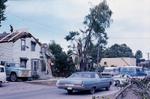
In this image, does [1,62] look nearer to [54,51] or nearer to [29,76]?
[29,76]

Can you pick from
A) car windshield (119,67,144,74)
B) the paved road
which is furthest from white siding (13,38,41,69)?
the paved road

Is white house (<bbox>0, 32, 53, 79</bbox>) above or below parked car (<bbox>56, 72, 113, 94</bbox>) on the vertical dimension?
above

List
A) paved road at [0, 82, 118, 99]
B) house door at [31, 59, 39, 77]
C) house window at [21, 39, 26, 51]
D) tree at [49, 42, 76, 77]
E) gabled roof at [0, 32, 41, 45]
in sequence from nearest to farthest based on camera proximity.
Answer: paved road at [0, 82, 118, 99] < gabled roof at [0, 32, 41, 45] < house window at [21, 39, 26, 51] < house door at [31, 59, 39, 77] < tree at [49, 42, 76, 77]

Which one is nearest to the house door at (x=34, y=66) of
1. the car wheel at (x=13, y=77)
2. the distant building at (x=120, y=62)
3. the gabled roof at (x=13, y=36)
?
the gabled roof at (x=13, y=36)

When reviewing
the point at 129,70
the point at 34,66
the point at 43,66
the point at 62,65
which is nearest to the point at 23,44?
the point at 34,66

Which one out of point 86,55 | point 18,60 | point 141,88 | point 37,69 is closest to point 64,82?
point 141,88

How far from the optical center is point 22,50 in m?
48.6

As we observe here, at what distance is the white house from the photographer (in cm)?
4675

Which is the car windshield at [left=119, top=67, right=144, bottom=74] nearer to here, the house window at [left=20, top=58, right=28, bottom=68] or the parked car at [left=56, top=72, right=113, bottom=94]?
the house window at [left=20, top=58, right=28, bottom=68]

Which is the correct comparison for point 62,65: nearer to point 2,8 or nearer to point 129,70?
point 129,70

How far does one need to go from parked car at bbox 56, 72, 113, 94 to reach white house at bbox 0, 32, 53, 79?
22.1 metres

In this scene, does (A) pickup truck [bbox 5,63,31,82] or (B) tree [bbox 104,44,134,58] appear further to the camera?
(B) tree [bbox 104,44,134,58]

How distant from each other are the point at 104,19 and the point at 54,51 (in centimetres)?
1000

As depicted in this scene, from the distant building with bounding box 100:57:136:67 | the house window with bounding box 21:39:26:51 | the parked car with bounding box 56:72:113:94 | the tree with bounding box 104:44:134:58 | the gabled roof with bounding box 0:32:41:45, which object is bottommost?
the parked car with bounding box 56:72:113:94
